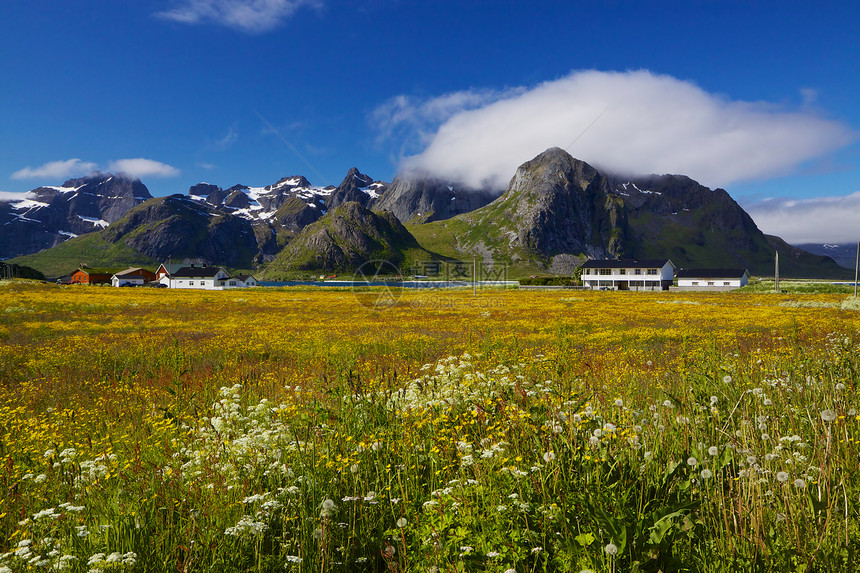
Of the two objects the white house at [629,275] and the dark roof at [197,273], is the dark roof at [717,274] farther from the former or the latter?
the dark roof at [197,273]

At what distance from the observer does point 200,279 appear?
133500 millimetres

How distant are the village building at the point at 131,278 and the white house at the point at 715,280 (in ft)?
559

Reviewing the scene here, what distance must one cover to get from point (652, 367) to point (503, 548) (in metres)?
10.4

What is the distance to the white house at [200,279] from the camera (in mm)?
132625

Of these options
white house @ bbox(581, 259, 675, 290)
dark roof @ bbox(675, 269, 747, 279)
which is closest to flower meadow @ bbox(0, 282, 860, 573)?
white house @ bbox(581, 259, 675, 290)

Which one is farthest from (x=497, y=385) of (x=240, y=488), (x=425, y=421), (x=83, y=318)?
(x=83, y=318)

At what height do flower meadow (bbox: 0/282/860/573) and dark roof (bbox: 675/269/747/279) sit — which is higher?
dark roof (bbox: 675/269/747/279)

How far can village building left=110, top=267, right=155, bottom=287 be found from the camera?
421ft

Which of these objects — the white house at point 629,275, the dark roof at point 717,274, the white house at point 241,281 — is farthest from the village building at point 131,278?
the dark roof at point 717,274

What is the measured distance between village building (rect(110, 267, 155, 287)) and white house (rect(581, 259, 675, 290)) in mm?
145920

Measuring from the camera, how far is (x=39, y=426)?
640cm

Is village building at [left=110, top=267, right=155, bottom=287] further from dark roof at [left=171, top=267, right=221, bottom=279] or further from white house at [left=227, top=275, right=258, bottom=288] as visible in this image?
white house at [left=227, top=275, right=258, bottom=288]

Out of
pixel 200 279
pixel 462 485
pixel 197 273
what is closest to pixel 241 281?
pixel 197 273

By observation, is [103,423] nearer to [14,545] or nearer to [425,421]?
[14,545]
